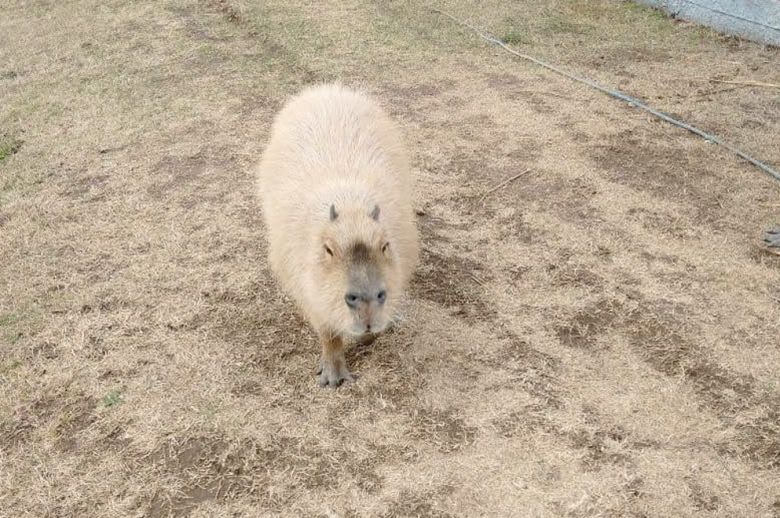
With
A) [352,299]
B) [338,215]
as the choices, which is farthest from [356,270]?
[338,215]

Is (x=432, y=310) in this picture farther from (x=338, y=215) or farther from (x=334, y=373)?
(x=338, y=215)

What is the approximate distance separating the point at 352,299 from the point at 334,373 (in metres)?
0.59

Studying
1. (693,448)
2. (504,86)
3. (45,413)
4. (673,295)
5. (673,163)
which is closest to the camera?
(693,448)

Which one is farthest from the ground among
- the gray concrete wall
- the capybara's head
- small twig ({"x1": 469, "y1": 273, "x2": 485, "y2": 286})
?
the capybara's head

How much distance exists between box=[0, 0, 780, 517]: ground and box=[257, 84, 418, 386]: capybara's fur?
1.41ft

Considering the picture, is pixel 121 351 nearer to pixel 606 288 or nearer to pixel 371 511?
pixel 371 511

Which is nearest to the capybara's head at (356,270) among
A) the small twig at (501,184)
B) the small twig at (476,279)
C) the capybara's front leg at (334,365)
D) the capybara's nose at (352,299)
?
the capybara's nose at (352,299)

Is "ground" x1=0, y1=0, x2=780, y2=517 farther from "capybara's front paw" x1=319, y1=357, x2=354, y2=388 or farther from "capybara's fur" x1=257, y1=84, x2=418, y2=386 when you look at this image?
"capybara's fur" x1=257, y1=84, x2=418, y2=386

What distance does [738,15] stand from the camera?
644 centimetres

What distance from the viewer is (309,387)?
2967mm

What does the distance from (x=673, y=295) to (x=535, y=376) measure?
2.98ft

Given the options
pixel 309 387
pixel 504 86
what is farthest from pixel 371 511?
pixel 504 86

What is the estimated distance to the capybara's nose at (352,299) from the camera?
8.06ft

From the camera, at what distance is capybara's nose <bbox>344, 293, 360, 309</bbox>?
246cm
